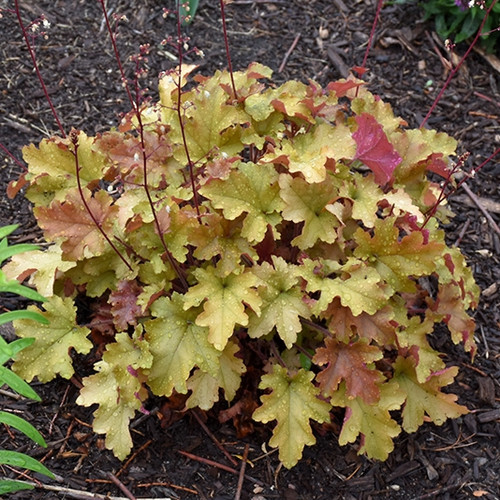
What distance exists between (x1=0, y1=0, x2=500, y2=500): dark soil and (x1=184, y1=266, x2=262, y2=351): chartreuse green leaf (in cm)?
64

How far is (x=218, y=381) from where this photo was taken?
245 cm

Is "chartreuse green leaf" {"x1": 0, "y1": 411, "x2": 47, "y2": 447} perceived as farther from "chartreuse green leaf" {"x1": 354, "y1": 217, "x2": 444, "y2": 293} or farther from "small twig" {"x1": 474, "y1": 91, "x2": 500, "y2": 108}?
"small twig" {"x1": 474, "y1": 91, "x2": 500, "y2": 108}

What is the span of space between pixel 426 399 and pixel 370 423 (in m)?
0.29

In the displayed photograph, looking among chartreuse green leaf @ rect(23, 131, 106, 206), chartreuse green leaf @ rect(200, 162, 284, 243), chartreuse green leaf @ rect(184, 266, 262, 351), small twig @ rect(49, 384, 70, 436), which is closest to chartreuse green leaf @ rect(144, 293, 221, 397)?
chartreuse green leaf @ rect(184, 266, 262, 351)

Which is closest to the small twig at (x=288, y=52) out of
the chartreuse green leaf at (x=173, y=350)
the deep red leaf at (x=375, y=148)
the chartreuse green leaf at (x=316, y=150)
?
the chartreuse green leaf at (x=316, y=150)

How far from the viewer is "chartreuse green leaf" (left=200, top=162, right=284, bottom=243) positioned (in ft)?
7.88

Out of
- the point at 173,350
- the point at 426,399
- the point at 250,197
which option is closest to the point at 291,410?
the point at 173,350

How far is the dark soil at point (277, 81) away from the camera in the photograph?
259 cm

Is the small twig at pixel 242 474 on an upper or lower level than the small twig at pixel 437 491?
lower

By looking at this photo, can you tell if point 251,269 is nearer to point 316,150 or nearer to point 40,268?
point 316,150

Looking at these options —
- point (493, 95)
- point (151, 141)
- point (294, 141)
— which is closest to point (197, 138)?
point (151, 141)

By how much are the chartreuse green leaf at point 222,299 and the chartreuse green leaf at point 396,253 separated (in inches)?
18.0

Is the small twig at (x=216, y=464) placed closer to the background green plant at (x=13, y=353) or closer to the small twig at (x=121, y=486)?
the small twig at (x=121, y=486)

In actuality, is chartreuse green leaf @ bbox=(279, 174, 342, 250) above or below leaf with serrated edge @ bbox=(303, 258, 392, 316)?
above
